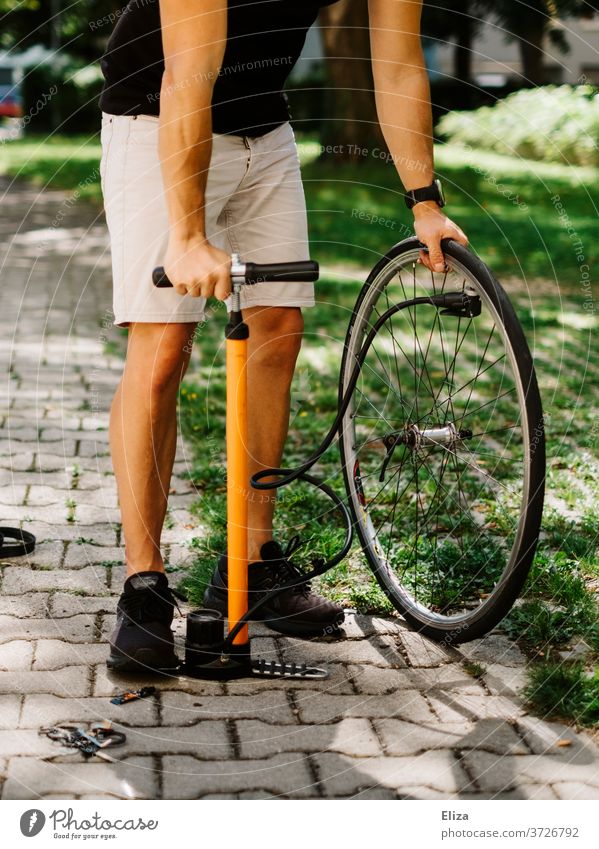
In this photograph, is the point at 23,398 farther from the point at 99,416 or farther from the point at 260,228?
the point at 260,228

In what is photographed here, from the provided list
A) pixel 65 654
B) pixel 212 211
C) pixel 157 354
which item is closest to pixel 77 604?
pixel 65 654

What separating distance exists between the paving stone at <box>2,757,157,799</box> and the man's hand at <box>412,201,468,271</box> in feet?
4.85

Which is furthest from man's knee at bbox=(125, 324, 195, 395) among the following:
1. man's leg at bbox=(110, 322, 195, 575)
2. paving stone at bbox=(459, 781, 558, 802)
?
paving stone at bbox=(459, 781, 558, 802)

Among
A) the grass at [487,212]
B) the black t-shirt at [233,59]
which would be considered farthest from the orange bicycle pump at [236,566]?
the grass at [487,212]

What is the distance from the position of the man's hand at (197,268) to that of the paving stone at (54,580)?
4.08ft

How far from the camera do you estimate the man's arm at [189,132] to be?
271 cm

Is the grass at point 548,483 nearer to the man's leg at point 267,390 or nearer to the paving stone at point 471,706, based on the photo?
the paving stone at point 471,706

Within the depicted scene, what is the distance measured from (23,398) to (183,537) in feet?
6.97

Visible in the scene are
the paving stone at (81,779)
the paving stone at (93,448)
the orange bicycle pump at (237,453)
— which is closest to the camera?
the paving stone at (81,779)

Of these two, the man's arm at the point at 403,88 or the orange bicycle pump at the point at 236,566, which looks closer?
the orange bicycle pump at the point at 236,566

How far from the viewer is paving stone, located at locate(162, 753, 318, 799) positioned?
8.25 feet

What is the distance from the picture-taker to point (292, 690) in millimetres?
3006

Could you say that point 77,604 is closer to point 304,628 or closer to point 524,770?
point 304,628

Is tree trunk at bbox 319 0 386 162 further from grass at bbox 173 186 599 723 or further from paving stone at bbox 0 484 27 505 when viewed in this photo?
paving stone at bbox 0 484 27 505
